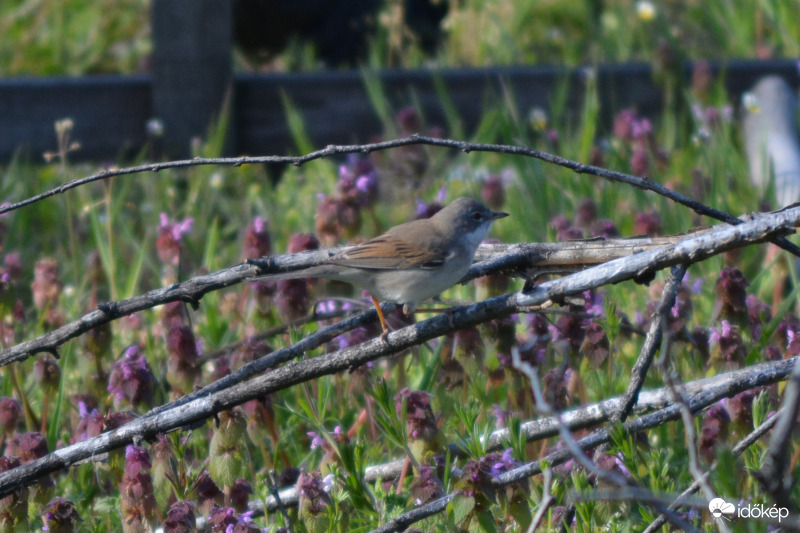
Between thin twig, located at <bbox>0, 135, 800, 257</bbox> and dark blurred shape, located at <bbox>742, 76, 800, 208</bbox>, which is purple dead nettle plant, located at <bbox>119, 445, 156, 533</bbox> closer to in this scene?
thin twig, located at <bbox>0, 135, 800, 257</bbox>

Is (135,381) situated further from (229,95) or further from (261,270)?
(229,95)

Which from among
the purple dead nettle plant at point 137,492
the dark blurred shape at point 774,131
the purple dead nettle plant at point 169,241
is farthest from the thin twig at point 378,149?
the dark blurred shape at point 774,131

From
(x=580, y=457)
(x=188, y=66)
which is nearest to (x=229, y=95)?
(x=188, y=66)

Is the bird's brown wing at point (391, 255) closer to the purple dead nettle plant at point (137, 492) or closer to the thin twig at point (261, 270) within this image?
the thin twig at point (261, 270)

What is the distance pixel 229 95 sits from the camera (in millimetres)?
5527

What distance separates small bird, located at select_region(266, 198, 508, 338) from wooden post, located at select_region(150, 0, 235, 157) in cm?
251

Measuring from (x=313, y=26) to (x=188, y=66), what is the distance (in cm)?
239

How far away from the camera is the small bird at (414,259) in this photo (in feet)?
9.96

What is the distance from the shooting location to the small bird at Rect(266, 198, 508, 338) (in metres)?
3.04

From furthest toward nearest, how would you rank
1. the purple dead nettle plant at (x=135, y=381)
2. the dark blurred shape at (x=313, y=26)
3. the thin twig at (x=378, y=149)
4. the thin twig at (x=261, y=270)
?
1. the dark blurred shape at (x=313, y=26)
2. the purple dead nettle plant at (x=135, y=381)
3. the thin twig at (x=261, y=270)
4. the thin twig at (x=378, y=149)

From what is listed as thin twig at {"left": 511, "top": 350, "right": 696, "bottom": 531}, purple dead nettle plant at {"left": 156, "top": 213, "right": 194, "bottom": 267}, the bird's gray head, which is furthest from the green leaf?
purple dead nettle plant at {"left": 156, "top": 213, "right": 194, "bottom": 267}

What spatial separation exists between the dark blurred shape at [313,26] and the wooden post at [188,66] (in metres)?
1.77

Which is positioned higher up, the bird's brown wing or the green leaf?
the bird's brown wing

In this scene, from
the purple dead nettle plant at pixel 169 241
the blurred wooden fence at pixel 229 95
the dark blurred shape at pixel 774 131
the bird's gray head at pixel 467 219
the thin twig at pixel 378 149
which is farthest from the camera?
the blurred wooden fence at pixel 229 95
